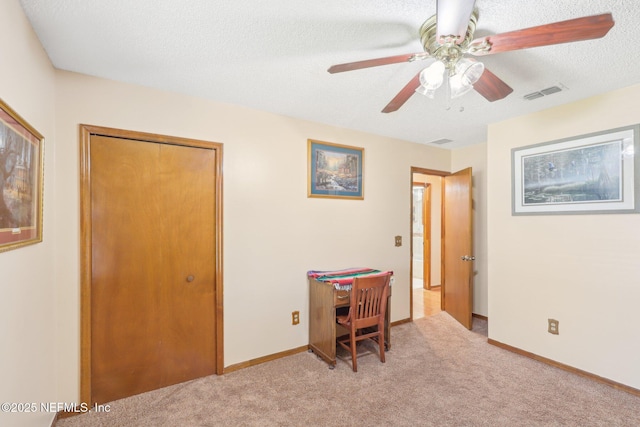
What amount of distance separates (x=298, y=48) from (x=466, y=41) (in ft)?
3.08

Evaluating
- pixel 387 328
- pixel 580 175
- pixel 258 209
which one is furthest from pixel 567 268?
pixel 258 209

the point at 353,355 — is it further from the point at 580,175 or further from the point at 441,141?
the point at 441,141

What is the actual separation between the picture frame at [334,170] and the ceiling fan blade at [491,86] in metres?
1.74

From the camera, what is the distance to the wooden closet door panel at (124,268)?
220cm

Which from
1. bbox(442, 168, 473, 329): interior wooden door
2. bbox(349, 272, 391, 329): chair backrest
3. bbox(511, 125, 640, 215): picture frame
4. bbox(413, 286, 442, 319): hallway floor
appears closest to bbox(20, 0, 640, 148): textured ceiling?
bbox(511, 125, 640, 215): picture frame

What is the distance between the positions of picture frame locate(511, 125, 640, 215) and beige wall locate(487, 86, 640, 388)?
0.07 metres

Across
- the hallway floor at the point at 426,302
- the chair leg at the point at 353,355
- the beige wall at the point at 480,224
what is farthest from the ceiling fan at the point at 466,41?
the hallway floor at the point at 426,302

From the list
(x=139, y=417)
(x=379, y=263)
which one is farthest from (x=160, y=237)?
(x=379, y=263)

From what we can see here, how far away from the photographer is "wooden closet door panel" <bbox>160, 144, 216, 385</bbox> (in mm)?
2445

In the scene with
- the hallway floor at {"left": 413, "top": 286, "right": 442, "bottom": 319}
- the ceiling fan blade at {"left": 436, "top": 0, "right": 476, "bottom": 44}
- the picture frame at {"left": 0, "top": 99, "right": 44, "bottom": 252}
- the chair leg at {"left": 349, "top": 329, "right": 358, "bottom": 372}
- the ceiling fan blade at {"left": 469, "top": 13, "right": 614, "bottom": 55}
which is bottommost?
the hallway floor at {"left": 413, "top": 286, "right": 442, "bottom": 319}

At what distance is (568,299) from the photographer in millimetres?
2717

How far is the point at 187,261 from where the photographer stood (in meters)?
2.53

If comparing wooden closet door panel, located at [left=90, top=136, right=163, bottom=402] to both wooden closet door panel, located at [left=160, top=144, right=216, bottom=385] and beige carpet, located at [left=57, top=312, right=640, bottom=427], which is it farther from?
beige carpet, located at [left=57, top=312, right=640, bottom=427]

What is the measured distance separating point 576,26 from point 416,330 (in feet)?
→ 10.9
